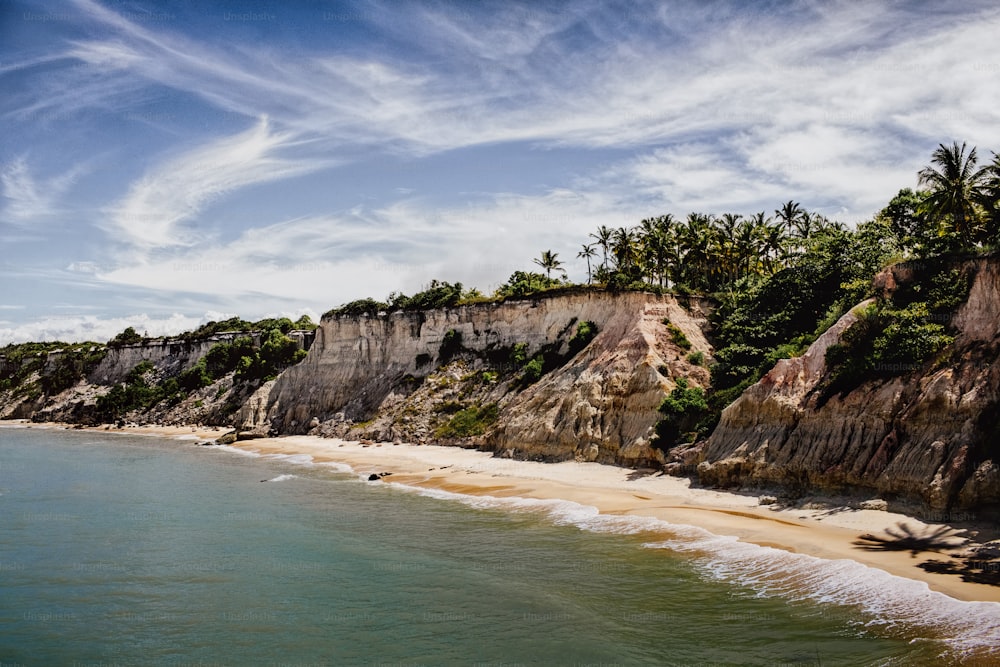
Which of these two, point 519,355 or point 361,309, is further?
point 361,309

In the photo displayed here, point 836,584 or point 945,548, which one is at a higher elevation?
point 945,548

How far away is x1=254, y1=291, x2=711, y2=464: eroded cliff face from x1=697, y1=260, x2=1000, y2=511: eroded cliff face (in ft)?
21.9

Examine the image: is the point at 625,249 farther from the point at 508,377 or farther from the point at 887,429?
the point at 887,429

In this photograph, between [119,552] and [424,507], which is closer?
[119,552]

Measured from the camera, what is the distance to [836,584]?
1856 centimetres

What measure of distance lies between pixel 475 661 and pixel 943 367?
69.3 ft

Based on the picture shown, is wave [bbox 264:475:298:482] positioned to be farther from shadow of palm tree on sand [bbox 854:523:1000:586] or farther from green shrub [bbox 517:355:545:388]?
shadow of palm tree on sand [bbox 854:523:1000:586]

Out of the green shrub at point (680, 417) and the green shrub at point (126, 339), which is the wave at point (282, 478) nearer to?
the green shrub at point (680, 417)

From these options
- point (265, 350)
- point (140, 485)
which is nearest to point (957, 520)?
point (140, 485)

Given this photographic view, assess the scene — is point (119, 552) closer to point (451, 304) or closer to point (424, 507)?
point (424, 507)

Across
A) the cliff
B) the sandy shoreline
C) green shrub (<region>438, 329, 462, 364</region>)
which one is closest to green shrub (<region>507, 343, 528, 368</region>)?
green shrub (<region>438, 329, 462, 364</region>)

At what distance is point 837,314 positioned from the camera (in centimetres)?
3372

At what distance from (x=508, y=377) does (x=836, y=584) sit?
36.3 metres

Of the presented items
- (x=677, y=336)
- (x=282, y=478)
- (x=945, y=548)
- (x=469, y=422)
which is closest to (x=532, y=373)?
(x=469, y=422)
